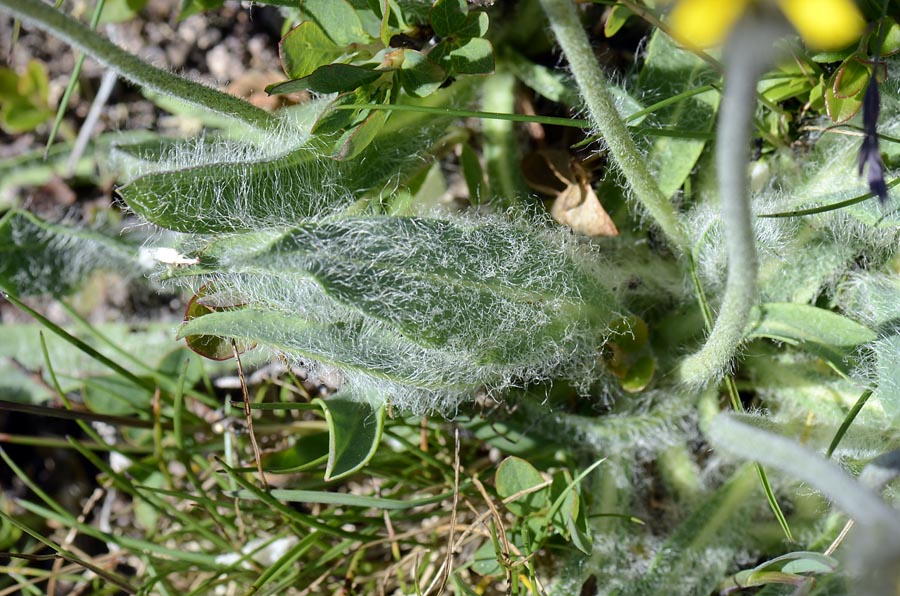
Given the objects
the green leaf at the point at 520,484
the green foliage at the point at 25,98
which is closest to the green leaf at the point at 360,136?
the green leaf at the point at 520,484

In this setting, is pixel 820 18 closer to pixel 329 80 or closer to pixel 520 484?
pixel 329 80

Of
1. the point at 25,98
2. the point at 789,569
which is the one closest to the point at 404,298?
the point at 789,569

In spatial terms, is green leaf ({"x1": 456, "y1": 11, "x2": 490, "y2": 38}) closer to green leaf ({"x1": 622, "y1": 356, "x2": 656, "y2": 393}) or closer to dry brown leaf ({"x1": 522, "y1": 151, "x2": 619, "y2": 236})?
dry brown leaf ({"x1": 522, "y1": 151, "x2": 619, "y2": 236})

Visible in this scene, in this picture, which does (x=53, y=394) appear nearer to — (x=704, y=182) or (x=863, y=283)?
(x=704, y=182)

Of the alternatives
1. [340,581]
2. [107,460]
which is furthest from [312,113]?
[107,460]

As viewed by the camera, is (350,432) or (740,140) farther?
(350,432)

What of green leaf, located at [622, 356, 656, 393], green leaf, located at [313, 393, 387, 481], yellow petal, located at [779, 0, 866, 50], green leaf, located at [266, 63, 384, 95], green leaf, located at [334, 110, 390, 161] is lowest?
green leaf, located at [622, 356, 656, 393]

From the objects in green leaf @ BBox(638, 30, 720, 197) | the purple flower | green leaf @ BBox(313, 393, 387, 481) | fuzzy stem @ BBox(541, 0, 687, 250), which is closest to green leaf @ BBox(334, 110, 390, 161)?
fuzzy stem @ BBox(541, 0, 687, 250)

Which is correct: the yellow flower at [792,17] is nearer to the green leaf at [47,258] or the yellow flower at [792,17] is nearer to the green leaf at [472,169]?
the green leaf at [472,169]
